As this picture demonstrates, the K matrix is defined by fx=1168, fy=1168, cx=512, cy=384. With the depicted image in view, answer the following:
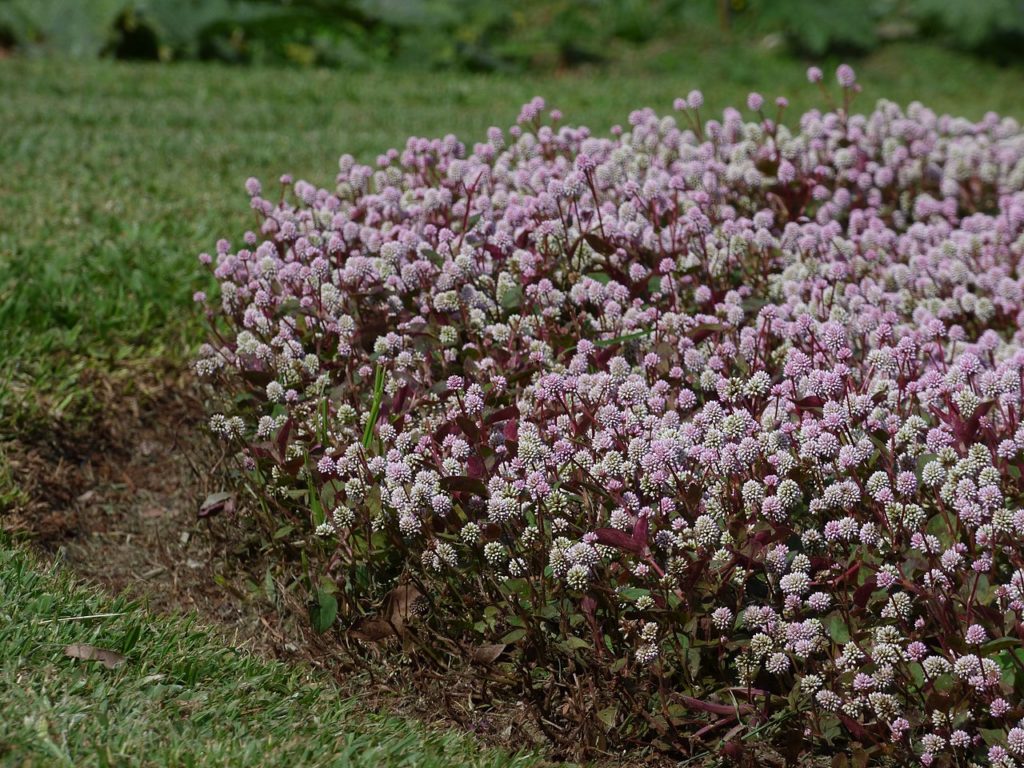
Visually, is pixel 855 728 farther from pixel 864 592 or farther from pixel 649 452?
pixel 649 452

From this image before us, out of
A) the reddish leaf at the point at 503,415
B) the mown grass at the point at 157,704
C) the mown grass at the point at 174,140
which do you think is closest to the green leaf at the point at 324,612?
the mown grass at the point at 157,704

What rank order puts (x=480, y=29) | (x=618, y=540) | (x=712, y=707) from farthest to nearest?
(x=480, y=29)
(x=618, y=540)
(x=712, y=707)

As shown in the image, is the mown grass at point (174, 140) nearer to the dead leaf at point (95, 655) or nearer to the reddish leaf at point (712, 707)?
the dead leaf at point (95, 655)

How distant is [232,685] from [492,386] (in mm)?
1196

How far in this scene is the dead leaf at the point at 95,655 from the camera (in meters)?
2.87

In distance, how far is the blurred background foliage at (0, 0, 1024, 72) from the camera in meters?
9.91

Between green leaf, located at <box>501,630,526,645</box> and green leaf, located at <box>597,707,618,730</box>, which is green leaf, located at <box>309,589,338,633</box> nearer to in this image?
green leaf, located at <box>501,630,526,645</box>

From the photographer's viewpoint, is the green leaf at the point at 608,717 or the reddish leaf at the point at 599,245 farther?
the reddish leaf at the point at 599,245

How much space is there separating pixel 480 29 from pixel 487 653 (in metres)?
9.29

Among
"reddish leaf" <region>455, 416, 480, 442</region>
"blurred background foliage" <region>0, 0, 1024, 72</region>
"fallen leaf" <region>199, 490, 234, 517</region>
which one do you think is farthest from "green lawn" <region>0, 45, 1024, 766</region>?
"reddish leaf" <region>455, 416, 480, 442</region>

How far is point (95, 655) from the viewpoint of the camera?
289 centimetres

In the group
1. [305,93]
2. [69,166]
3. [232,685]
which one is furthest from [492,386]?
[305,93]

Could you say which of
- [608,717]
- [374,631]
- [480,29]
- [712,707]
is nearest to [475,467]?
A: [374,631]

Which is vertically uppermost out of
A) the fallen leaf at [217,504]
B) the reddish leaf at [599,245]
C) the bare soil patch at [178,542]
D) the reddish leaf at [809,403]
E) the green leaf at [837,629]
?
the reddish leaf at [599,245]
